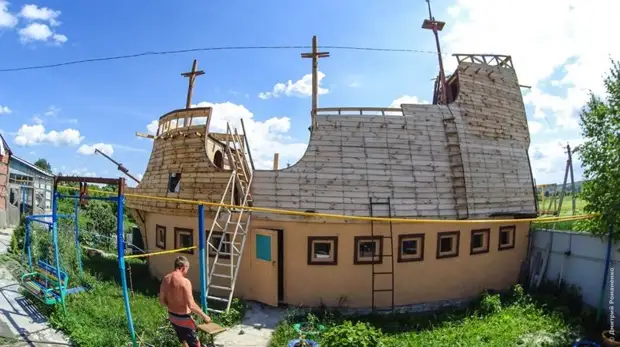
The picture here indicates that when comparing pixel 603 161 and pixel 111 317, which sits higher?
pixel 603 161

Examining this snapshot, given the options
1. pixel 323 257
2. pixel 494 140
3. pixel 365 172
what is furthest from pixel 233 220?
pixel 494 140

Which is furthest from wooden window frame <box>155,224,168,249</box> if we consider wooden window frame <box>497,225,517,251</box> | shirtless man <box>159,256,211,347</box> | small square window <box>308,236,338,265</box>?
wooden window frame <box>497,225,517,251</box>

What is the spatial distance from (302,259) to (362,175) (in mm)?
3155

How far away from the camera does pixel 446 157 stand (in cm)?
1320

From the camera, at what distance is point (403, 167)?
12539 mm

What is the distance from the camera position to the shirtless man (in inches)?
258

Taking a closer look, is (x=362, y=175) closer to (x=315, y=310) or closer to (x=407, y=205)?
(x=407, y=205)

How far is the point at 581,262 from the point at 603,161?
3.68 metres

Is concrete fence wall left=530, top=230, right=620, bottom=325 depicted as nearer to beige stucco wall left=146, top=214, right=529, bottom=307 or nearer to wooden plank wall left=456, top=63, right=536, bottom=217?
wooden plank wall left=456, top=63, right=536, bottom=217

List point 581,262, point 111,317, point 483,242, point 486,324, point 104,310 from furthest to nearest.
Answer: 1. point 483,242
2. point 581,262
3. point 486,324
4. point 104,310
5. point 111,317

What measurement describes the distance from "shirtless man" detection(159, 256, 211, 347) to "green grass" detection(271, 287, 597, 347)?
2.96 meters

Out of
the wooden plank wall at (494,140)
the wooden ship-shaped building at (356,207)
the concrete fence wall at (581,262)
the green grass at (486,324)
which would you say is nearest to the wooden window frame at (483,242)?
the wooden ship-shaped building at (356,207)

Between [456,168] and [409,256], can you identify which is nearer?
[409,256]

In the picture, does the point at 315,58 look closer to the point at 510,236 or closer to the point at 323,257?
the point at 323,257
